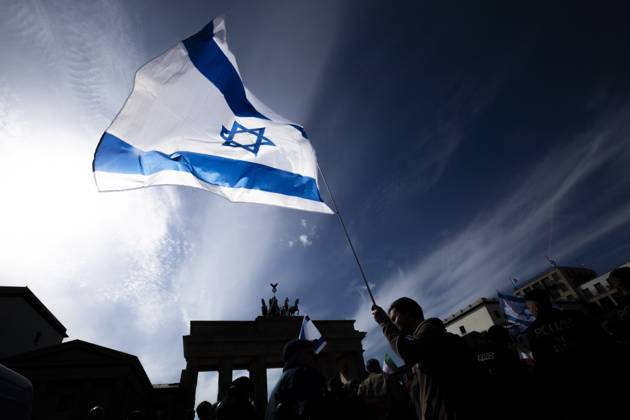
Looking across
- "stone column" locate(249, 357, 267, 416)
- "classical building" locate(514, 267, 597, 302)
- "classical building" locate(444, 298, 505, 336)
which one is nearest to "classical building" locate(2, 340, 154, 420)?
"stone column" locate(249, 357, 267, 416)

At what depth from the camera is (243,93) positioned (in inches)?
214

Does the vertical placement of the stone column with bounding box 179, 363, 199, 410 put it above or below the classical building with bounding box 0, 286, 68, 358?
below

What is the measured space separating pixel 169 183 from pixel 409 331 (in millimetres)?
3994

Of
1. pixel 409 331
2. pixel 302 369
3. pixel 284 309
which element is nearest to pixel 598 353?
pixel 409 331

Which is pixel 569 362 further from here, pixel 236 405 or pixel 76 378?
pixel 76 378

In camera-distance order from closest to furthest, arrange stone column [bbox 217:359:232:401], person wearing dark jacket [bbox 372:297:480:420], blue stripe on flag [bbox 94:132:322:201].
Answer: person wearing dark jacket [bbox 372:297:480:420] → blue stripe on flag [bbox 94:132:322:201] → stone column [bbox 217:359:232:401]

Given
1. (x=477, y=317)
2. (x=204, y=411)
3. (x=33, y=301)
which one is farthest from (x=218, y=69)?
(x=477, y=317)

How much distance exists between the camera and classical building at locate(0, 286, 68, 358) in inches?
848

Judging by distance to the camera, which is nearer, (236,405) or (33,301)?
(236,405)

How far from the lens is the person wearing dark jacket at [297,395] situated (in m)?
2.26

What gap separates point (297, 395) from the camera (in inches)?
94.0

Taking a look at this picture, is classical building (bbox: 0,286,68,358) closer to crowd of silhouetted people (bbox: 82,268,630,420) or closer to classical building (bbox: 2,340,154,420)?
classical building (bbox: 2,340,154,420)

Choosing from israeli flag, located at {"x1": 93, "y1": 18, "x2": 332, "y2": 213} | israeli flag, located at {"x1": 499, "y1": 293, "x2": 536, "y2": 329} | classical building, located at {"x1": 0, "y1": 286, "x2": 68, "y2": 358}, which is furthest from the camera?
classical building, located at {"x1": 0, "y1": 286, "x2": 68, "y2": 358}

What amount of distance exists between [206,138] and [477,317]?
59.2 metres
